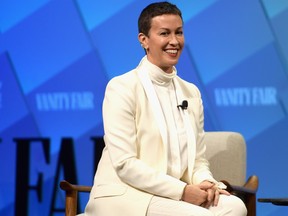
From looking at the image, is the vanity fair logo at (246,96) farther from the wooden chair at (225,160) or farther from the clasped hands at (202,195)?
the clasped hands at (202,195)

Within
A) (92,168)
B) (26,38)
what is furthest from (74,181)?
(26,38)

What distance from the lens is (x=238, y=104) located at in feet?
14.9

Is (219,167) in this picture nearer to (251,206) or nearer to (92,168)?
(251,206)

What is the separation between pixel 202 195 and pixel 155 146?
321 mm

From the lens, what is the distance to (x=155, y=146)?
10.0 feet

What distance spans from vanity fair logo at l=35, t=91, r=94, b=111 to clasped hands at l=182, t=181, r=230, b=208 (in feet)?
6.86

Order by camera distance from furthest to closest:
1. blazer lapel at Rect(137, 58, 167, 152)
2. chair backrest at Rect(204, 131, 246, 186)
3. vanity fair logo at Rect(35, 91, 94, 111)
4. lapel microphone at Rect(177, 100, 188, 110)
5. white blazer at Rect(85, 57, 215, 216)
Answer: vanity fair logo at Rect(35, 91, 94, 111) < chair backrest at Rect(204, 131, 246, 186) < lapel microphone at Rect(177, 100, 188, 110) < blazer lapel at Rect(137, 58, 167, 152) < white blazer at Rect(85, 57, 215, 216)

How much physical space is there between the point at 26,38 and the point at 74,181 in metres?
1.12

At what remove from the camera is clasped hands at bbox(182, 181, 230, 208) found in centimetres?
289

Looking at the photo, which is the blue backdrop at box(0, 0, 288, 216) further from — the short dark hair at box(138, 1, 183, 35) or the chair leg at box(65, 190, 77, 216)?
the short dark hair at box(138, 1, 183, 35)

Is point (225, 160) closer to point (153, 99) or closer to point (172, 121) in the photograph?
point (172, 121)

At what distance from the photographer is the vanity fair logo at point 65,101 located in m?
4.91

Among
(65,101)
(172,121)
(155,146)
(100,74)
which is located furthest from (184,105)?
(65,101)

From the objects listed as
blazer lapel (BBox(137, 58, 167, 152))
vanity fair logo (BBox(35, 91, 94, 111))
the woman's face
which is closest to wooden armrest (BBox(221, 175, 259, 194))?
blazer lapel (BBox(137, 58, 167, 152))
